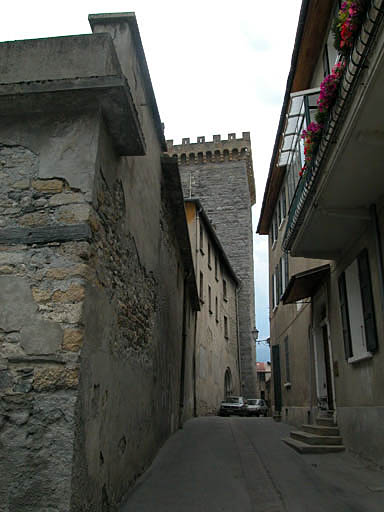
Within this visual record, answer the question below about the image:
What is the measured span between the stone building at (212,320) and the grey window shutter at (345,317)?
9.88 metres

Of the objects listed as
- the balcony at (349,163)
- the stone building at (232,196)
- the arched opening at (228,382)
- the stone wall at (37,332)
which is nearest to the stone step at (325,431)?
the balcony at (349,163)

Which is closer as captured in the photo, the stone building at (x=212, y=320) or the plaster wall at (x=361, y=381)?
the plaster wall at (x=361, y=381)

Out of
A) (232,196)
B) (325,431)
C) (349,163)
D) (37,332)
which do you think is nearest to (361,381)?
(325,431)

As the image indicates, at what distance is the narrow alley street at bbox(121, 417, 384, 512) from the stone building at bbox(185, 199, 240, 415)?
9.56 metres

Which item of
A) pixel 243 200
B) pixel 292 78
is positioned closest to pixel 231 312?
pixel 243 200

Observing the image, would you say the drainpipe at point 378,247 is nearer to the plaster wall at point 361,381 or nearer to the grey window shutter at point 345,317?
the plaster wall at point 361,381

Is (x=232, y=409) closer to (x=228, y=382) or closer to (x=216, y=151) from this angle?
(x=228, y=382)

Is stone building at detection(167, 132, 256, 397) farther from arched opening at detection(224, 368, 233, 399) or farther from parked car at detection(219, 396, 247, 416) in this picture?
parked car at detection(219, 396, 247, 416)

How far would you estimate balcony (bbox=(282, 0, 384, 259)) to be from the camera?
4498 mm

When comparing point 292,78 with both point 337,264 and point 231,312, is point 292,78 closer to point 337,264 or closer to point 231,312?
point 337,264

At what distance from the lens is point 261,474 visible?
632 cm

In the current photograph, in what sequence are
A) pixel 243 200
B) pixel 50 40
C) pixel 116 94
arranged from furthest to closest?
pixel 243 200 → pixel 50 40 → pixel 116 94

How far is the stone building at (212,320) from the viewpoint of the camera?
1839 cm

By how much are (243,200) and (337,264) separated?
2607 cm
